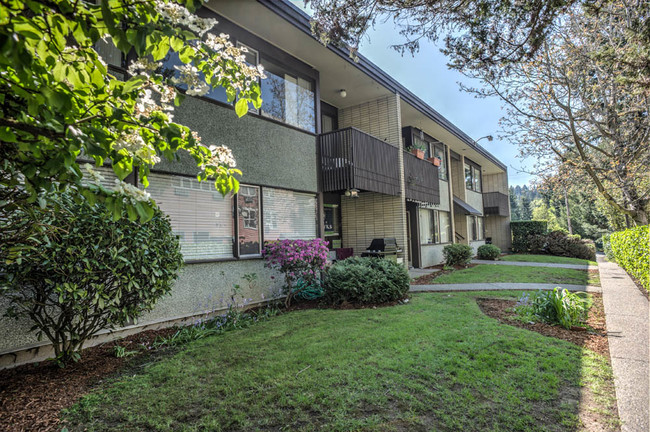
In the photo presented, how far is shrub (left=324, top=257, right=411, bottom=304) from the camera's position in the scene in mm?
7398

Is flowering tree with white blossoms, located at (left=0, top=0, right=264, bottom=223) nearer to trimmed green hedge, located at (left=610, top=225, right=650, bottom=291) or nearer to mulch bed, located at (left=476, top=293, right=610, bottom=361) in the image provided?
mulch bed, located at (left=476, top=293, right=610, bottom=361)

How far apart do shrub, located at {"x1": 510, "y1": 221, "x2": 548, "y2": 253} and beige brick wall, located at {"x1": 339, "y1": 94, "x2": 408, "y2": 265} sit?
58.2ft

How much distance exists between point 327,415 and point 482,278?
9821mm

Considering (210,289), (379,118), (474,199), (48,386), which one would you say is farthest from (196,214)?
(474,199)

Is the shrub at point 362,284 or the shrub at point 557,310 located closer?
the shrub at point 557,310

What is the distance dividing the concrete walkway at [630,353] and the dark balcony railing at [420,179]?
6.89 m

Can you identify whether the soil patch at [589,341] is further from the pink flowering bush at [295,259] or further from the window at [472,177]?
the window at [472,177]

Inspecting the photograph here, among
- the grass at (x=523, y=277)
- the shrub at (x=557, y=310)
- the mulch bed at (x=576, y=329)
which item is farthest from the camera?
the grass at (x=523, y=277)

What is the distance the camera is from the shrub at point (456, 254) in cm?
1499

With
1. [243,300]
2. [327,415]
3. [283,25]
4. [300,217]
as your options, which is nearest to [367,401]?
[327,415]

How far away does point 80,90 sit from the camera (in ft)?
5.38

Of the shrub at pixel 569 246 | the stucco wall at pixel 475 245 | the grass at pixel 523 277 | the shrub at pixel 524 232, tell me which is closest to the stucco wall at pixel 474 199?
the stucco wall at pixel 475 245

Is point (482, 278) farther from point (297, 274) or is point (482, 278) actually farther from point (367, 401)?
point (367, 401)

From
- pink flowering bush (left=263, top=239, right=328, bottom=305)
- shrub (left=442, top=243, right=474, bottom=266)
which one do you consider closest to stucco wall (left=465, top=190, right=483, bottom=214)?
shrub (left=442, top=243, right=474, bottom=266)
